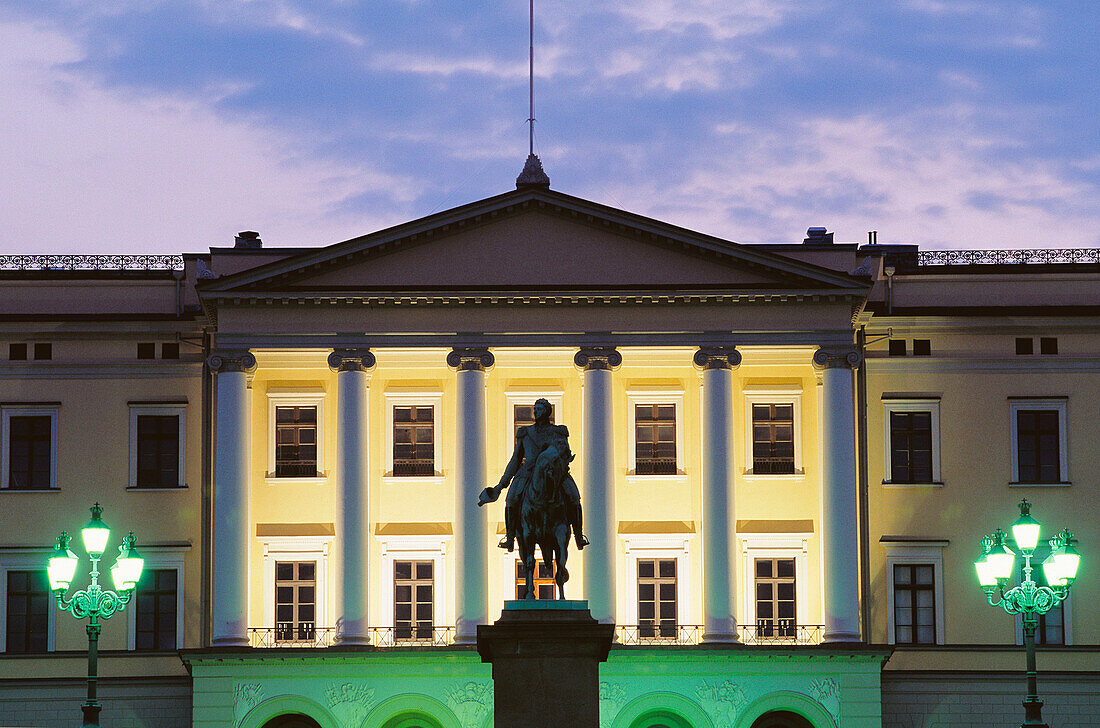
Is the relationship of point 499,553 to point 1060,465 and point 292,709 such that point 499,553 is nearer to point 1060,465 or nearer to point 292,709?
point 292,709

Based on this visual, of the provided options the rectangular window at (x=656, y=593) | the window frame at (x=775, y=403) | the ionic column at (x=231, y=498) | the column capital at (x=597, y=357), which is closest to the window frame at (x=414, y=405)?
the ionic column at (x=231, y=498)

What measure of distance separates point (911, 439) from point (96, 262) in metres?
21.7

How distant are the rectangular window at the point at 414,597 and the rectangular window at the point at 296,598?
2.02 m

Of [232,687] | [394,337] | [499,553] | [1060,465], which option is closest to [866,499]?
[1060,465]

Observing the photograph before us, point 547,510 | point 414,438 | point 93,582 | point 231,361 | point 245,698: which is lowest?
point 245,698

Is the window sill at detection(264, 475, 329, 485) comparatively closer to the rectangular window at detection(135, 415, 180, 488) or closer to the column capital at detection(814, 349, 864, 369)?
the rectangular window at detection(135, 415, 180, 488)

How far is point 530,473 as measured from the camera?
22.7 m

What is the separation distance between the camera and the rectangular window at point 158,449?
153ft

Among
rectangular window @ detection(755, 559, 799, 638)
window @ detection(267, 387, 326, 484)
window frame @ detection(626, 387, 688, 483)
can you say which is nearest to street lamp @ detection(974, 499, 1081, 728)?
rectangular window @ detection(755, 559, 799, 638)

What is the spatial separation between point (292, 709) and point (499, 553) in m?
6.34

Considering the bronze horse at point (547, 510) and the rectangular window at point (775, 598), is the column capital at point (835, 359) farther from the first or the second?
the bronze horse at point (547, 510)

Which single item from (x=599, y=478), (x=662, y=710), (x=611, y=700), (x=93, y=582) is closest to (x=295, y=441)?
(x=599, y=478)

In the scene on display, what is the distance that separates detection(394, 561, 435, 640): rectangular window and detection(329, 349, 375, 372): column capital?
16.2ft

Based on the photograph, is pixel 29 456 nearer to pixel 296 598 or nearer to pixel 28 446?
pixel 28 446
